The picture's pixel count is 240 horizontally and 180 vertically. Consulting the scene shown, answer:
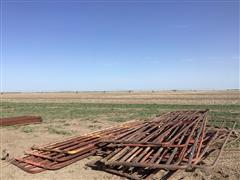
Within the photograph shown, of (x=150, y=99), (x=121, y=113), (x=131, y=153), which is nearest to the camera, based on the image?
(x=131, y=153)

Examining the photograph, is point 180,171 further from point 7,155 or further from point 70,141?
point 7,155

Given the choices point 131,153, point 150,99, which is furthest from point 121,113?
point 150,99

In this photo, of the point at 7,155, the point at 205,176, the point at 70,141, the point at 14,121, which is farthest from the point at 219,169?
the point at 14,121

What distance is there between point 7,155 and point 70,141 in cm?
194

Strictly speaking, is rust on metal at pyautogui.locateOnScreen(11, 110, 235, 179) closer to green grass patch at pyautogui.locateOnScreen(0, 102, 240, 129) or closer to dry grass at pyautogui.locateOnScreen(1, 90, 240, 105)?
green grass patch at pyautogui.locateOnScreen(0, 102, 240, 129)

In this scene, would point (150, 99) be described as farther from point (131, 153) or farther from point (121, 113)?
point (131, 153)

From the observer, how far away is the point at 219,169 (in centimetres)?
717

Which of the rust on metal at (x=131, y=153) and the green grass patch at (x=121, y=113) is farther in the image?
the green grass patch at (x=121, y=113)

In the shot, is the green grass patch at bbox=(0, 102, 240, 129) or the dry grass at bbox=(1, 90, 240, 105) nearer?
the green grass patch at bbox=(0, 102, 240, 129)

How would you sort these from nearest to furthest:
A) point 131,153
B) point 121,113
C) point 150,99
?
point 131,153, point 121,113, point 150,99

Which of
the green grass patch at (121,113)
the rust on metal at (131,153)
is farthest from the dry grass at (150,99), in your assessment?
the rust on metal at (131,153)

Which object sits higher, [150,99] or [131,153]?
[150,99]

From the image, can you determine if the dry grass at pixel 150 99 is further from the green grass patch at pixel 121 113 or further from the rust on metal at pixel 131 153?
the rust on metal at pixel 131 153

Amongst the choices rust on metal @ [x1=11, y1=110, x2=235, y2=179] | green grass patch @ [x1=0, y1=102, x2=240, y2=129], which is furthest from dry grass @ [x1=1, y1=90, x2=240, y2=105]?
rust on metal @ [x1=11, y1=110, x2=235, y2=179]
